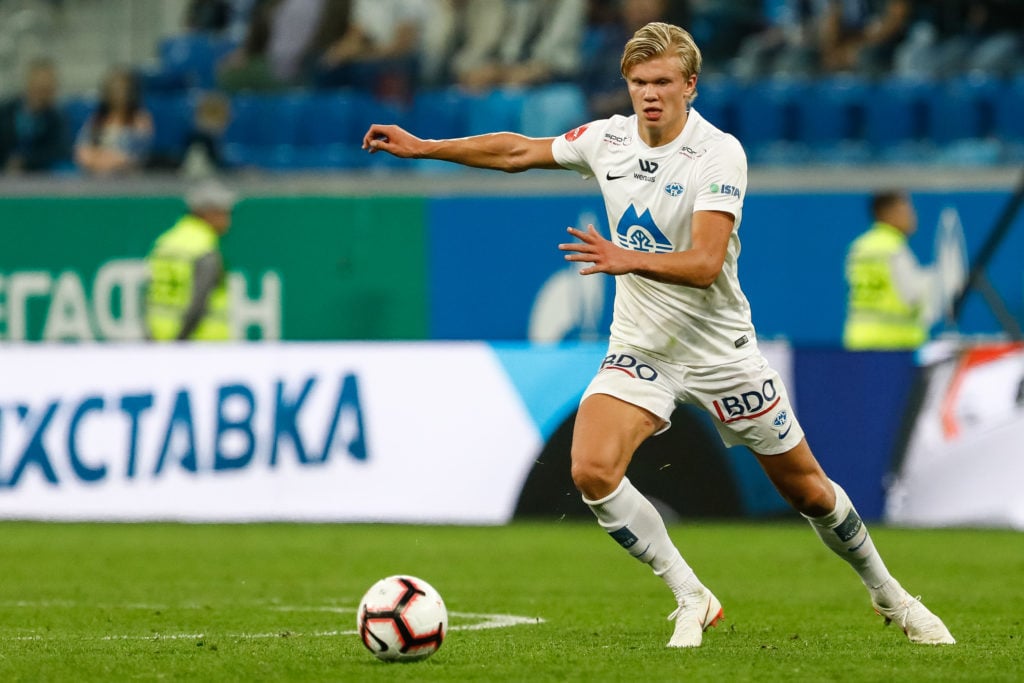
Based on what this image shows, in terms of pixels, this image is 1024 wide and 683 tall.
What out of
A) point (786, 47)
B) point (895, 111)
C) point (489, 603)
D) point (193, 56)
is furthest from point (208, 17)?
point (489, 603)

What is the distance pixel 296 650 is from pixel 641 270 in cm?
182

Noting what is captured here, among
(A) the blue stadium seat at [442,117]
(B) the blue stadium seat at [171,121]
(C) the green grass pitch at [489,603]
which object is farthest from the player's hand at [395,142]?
(B) the blue stadium seat at [171,121]

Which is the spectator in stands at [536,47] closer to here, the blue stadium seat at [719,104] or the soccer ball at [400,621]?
the blue stadium seat at [719,104]

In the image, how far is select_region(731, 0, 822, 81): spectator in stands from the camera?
1708 cm

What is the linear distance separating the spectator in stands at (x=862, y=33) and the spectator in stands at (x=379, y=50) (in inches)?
147

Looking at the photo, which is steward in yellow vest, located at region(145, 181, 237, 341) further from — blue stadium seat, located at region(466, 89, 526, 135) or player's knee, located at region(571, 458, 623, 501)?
player's knee, located at region(571, 458, 623, 501)

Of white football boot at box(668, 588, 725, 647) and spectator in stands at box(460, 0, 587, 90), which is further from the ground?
spectator in stands at box(460, 0, 587, 90)

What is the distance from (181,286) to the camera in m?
14.0

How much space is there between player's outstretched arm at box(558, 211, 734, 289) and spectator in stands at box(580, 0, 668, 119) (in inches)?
377

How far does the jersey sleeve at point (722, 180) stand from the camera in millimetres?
6402

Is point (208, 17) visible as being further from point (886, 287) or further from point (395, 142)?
point (395, 142)

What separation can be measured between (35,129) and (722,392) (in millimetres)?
12249

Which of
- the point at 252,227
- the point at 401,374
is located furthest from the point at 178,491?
the point at 252,227

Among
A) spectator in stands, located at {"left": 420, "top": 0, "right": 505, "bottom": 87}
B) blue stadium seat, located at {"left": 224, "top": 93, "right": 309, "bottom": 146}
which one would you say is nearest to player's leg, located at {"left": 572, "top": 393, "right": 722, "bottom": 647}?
spectator in stands, located at {"left": 420, "top": 0, "right": 505, "bottom": 87}
